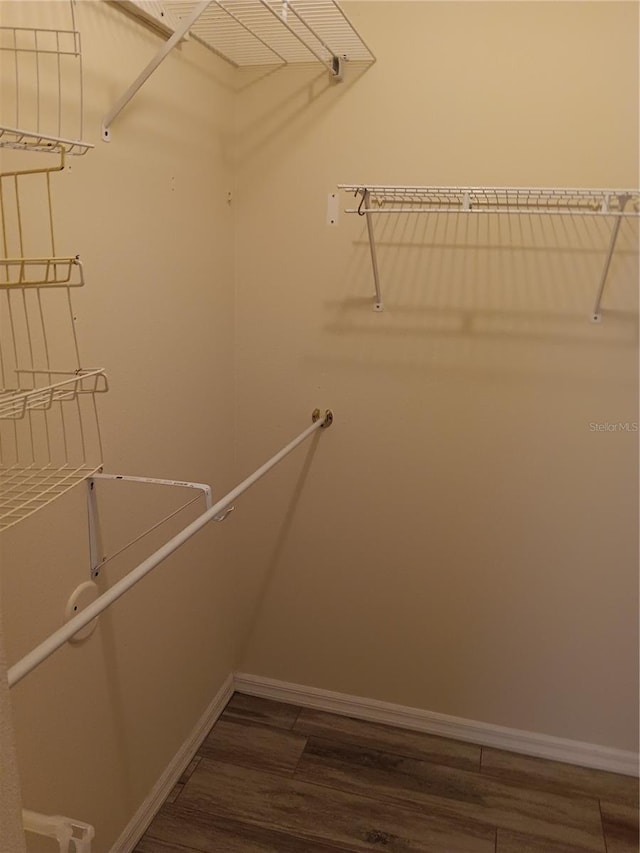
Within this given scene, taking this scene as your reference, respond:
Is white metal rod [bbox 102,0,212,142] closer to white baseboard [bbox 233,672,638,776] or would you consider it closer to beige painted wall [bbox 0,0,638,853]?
beige painted wall [bbox 0,0,638,853]

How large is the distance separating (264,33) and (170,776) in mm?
2049

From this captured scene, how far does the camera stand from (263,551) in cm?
229

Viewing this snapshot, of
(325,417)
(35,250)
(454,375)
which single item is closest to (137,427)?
(35,250)

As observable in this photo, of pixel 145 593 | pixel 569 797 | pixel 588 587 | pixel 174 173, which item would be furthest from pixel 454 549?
pixel 174 173

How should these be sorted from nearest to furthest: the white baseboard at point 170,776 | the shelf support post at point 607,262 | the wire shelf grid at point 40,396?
the wire shelf grid at point 40,396 < the shelf support post at point 607,262 < the white baseboard at point 170,776

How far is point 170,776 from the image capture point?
197 cm

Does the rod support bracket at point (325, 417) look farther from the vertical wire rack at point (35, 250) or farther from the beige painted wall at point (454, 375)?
the vertical wire rack at point (35, 250)

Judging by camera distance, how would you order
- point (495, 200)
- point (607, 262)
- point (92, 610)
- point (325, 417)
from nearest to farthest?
point (92, 610)
point (607, 262)
point (495, 200)
point (325, 417)

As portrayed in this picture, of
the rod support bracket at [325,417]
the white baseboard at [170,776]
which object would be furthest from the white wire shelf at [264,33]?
the white baseboard at [170,776]

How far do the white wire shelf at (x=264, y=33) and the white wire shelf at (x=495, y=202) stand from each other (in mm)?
360

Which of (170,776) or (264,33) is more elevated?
(264,33)

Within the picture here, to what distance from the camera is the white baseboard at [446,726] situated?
2.09 m

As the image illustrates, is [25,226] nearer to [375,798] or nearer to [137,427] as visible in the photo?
[137,427]

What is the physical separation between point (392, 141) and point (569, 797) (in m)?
1.94
